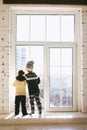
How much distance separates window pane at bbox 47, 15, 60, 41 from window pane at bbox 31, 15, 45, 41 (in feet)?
0.44

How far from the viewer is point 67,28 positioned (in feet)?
22.5

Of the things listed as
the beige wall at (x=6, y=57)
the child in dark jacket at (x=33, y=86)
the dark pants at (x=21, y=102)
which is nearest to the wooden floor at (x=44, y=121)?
the dark pants at (x=21, y=102)

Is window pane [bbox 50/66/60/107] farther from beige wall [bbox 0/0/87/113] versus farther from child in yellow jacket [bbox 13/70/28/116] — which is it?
child in yellow jacket [bbox 13/70/28/116]

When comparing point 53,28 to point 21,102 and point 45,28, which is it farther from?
point 21,102

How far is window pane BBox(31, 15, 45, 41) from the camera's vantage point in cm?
683

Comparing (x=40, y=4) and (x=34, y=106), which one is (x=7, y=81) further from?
(x=40, y=4)

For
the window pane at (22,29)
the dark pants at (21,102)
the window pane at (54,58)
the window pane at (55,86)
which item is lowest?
the dark pants at (21,102)

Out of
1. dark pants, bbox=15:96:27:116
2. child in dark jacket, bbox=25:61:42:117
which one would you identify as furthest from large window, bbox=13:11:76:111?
dark pants, bbox=15:96:27:116

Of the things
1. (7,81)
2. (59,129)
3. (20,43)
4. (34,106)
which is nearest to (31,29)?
(20,43)

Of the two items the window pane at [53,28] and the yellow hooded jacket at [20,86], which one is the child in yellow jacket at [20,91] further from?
the window pane at [53,28]

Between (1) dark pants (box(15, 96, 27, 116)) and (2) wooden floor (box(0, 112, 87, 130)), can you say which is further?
(1) dark pants (box(15, 96, 27, 116))

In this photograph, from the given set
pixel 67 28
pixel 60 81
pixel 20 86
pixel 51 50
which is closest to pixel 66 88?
pixel 60 81

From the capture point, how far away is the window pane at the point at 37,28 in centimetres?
683

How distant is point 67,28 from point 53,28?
314 mm
